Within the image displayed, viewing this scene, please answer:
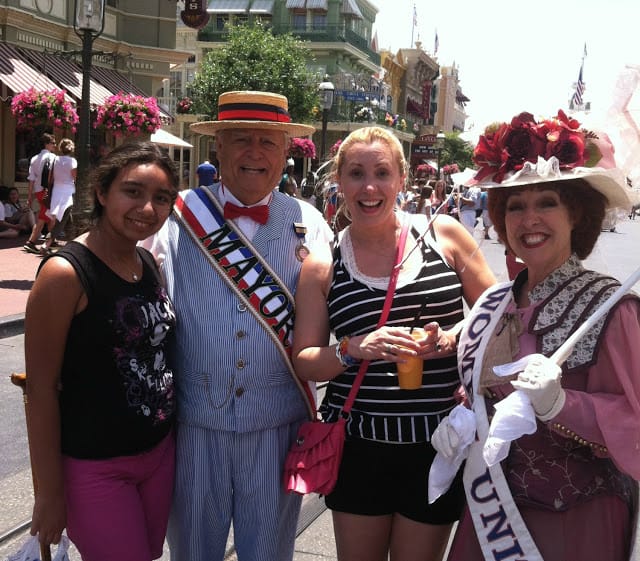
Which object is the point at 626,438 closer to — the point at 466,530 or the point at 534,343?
the point at 534,343

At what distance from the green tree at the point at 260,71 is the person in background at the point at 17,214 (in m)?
19.1

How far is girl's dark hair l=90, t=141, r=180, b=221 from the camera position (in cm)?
233

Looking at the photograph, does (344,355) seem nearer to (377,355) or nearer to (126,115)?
(377,355)

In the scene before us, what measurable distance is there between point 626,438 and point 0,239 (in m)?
13.3

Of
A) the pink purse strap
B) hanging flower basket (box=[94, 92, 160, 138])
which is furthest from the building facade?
the pink purse strap

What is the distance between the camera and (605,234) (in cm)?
221

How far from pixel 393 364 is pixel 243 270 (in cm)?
61

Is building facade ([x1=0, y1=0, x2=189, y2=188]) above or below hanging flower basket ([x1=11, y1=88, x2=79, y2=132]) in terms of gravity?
above

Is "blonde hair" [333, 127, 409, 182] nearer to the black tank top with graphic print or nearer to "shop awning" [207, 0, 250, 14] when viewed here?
the black tank top with graphic print

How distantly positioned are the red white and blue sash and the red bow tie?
0.10ft

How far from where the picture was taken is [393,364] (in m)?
2.36

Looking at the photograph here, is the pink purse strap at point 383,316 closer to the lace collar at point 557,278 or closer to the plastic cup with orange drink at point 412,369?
the plastic cup with orange drink at point 412,369

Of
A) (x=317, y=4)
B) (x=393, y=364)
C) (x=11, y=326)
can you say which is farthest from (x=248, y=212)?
(x=317, y=4)

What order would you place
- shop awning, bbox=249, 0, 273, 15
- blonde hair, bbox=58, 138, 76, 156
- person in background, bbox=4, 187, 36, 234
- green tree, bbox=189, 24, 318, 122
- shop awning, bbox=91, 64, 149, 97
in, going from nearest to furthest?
blonde hair, bbox=58, 138, 76, 156
person in background, bbox=4, 187, 36, 234
shop awning, bbox=91, 64, 149, 97
green tree, bbox=189, 24, 318, 122
shop awning, bbox=249, 0, 273, 15
